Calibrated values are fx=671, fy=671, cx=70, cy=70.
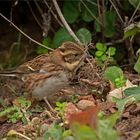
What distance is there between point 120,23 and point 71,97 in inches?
74.8

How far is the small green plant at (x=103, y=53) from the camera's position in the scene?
6.87 metres

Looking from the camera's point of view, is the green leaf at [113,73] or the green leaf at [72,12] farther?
the green leaf at [72,12]

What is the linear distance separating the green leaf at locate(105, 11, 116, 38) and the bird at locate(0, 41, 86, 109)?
1.14 meters

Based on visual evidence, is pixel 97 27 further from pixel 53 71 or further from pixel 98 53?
pixel 53 71

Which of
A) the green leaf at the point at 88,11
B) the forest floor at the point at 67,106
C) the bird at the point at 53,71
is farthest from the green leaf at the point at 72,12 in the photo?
the bird at the point at 53,71

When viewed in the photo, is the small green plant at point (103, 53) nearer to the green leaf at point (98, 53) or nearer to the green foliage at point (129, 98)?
the green leaf at point (98, 53)

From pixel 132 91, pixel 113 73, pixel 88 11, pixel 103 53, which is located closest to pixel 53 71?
pixel 113 73

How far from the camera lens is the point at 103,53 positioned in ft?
23.1

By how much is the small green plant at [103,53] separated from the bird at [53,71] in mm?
411

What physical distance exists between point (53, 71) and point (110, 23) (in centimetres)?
149

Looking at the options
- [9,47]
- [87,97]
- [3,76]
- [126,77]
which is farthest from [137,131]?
[9,47]

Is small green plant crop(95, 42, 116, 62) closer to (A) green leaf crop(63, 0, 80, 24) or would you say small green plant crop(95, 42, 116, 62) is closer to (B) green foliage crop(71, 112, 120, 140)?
(A) green leaf crop(63, 0, 80, 24)

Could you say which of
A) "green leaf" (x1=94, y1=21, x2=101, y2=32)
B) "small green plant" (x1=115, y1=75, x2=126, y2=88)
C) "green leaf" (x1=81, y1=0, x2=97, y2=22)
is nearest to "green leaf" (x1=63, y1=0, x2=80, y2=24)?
"green leaf" (x1=81, y1=0, x2=97, y2=22)

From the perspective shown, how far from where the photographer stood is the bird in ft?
20.4
